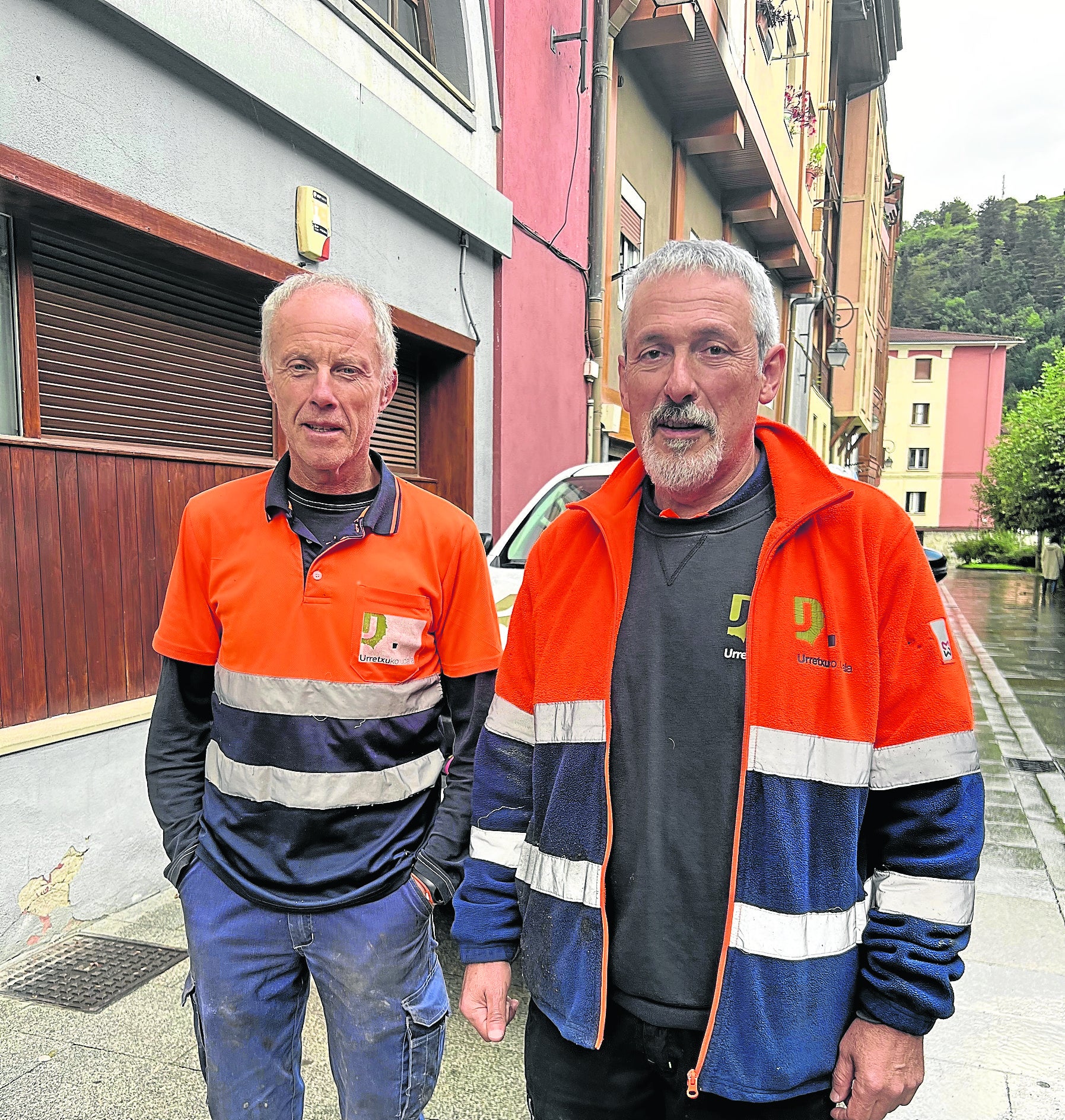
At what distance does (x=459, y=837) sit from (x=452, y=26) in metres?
6.63

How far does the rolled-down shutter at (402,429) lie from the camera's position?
21.7 feet

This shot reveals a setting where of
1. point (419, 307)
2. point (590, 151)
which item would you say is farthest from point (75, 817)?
point (590, 151)

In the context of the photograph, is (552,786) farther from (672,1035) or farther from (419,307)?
(419,307)

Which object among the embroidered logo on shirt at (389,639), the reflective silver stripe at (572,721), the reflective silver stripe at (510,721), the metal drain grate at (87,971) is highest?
the embroidered logo on shirt at (389,639)

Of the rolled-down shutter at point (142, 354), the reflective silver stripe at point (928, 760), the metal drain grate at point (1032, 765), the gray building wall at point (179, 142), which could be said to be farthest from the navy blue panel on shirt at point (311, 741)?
the metal drain grate at point (1032, 765)

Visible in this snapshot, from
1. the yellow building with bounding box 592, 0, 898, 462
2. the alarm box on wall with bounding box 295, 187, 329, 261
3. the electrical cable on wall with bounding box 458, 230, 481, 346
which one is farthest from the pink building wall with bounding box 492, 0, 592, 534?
the alarm box on wall with bounding box 295, 187, 329, 261

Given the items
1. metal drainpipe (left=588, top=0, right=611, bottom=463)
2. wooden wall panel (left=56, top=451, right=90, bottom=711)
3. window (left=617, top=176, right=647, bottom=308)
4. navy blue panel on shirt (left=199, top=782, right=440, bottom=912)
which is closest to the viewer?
navy blue panel on shirt (left=199, top=782, right=440, bottom=912)

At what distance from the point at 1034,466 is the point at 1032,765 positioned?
21.9 metres

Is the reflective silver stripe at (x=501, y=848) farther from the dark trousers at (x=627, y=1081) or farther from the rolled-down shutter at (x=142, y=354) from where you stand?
the rolled-down shutter at (x=142, y=354)

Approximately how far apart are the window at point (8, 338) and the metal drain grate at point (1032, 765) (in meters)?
6.95

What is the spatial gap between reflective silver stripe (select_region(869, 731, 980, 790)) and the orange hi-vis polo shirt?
90 centimetres

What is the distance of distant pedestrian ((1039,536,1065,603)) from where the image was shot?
22.7 metres

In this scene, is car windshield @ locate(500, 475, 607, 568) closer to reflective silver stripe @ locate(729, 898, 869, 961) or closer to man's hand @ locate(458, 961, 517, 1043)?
man's hand @ locate(458, 961, 517, 1043)

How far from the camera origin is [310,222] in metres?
4.98
